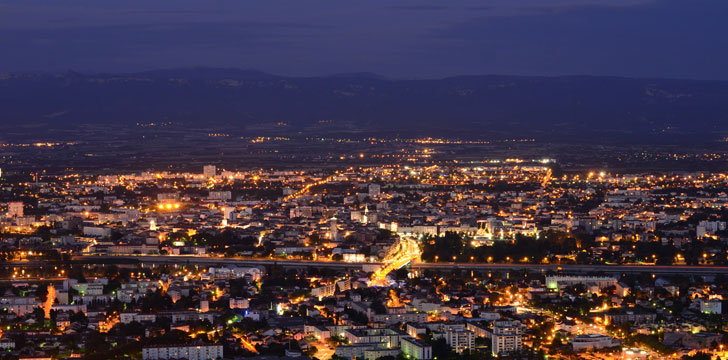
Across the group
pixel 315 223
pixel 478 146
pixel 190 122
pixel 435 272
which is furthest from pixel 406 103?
pixel 435 272

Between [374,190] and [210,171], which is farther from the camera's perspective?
[210,171]

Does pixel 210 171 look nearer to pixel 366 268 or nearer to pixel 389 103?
pixel 366 268

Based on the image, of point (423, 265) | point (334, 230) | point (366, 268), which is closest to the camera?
point (366, 268)

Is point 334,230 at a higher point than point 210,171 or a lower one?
lower

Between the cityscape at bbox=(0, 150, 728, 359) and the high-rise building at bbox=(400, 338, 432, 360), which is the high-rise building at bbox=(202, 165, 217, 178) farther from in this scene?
the high-rise building at bbox=(400, 338, 432, 360)

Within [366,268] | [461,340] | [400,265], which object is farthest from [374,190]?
[461,340]

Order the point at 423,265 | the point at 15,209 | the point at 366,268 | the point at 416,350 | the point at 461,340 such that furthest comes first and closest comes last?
the point at 15,209 < the point at 423,265 < the point at 366,268 < the point at 461,340 < the point at 416,350

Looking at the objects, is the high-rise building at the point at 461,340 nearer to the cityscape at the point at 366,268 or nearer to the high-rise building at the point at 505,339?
the cityscape at the point at 366,268
